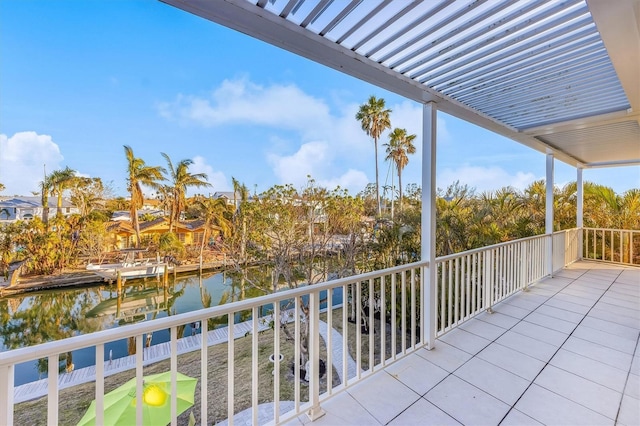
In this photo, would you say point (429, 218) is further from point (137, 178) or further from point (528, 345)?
point (137, 178)

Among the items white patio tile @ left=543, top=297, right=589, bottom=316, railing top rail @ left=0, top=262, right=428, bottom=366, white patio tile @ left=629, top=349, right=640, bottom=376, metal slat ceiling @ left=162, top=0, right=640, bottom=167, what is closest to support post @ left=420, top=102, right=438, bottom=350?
metal slat ceiling @ left=162, top=0, right=640, bottom=167

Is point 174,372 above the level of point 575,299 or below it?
above

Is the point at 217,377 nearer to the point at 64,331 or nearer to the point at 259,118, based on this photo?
the point at 64,331

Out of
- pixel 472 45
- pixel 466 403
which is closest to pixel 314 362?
pixel 466 403

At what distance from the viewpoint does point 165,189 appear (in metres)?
15.8

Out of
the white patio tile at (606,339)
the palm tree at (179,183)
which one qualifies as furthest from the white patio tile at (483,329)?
the palm tree at (179,183)

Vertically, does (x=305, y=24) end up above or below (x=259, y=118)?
below

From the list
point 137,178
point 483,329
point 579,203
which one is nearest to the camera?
point 483,329

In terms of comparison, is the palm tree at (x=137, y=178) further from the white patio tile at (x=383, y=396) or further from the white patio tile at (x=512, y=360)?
the white patio tile at (x=512, y=360)

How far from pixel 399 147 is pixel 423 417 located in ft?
54.0

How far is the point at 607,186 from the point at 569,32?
7954 millimetres

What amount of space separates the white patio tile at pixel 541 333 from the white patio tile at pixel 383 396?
173 cm

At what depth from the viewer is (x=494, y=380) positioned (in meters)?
2.10

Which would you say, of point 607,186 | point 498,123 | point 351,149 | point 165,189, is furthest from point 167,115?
point 607,186
